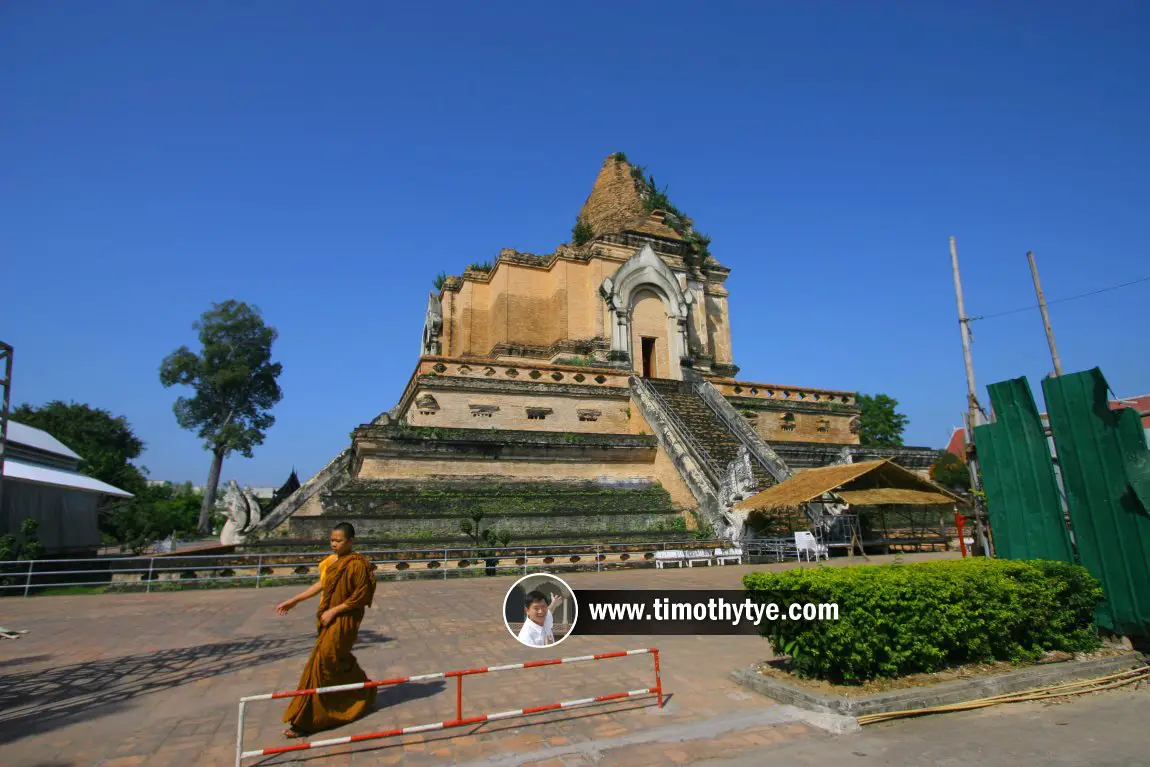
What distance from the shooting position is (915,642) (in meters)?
5.51

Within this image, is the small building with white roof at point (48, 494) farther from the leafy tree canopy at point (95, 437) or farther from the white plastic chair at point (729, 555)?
the white plastic chair at point (729, 555)

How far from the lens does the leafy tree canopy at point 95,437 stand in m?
40.7

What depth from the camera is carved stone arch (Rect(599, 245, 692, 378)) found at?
24562 mm

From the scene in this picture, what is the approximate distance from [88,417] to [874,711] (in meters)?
56.6

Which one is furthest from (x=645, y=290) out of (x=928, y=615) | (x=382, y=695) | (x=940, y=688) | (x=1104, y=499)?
(x=382, y=695)

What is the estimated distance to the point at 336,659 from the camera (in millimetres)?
5098

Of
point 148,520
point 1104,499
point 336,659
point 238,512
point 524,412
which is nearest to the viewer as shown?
point 336,659

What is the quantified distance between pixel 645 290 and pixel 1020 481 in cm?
1900

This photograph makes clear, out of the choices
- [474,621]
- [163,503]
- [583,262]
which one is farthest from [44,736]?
[163,503]

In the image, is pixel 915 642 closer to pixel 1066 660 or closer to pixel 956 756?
pixel 956 756

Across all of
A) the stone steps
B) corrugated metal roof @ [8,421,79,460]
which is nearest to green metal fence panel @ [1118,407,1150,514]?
the stone steps

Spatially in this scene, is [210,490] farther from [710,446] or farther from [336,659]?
[336,659]

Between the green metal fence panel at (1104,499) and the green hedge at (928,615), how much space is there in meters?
0.27

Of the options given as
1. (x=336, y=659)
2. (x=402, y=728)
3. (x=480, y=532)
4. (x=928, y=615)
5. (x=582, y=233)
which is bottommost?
(x=402, y=728)
